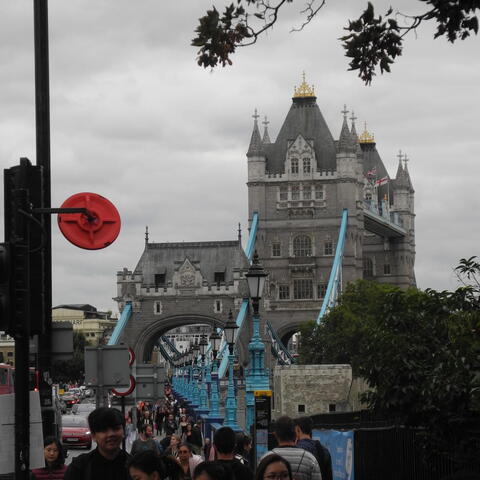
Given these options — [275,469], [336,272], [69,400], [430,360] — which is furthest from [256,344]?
[336,272]

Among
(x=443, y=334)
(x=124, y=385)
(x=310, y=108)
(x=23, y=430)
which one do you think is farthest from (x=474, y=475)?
(x=310, y=108)

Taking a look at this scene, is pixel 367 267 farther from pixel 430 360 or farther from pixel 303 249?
pixel 430 360

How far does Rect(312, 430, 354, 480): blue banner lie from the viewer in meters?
19.6

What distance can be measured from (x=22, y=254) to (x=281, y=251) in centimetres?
12115

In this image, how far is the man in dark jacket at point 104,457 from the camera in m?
9.12

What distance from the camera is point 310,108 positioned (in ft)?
450

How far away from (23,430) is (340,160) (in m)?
123

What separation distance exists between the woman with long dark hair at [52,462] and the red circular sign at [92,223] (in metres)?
2.13

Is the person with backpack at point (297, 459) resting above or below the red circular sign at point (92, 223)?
below

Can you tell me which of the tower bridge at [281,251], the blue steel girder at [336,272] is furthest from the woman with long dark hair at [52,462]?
the blue steel girder at [336,272]

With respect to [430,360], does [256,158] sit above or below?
above

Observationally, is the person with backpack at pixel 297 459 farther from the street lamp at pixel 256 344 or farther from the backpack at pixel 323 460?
the street lamp at pixel 256 344

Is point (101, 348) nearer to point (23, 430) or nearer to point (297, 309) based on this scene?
point (23, 430)

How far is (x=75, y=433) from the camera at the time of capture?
43688 mm
